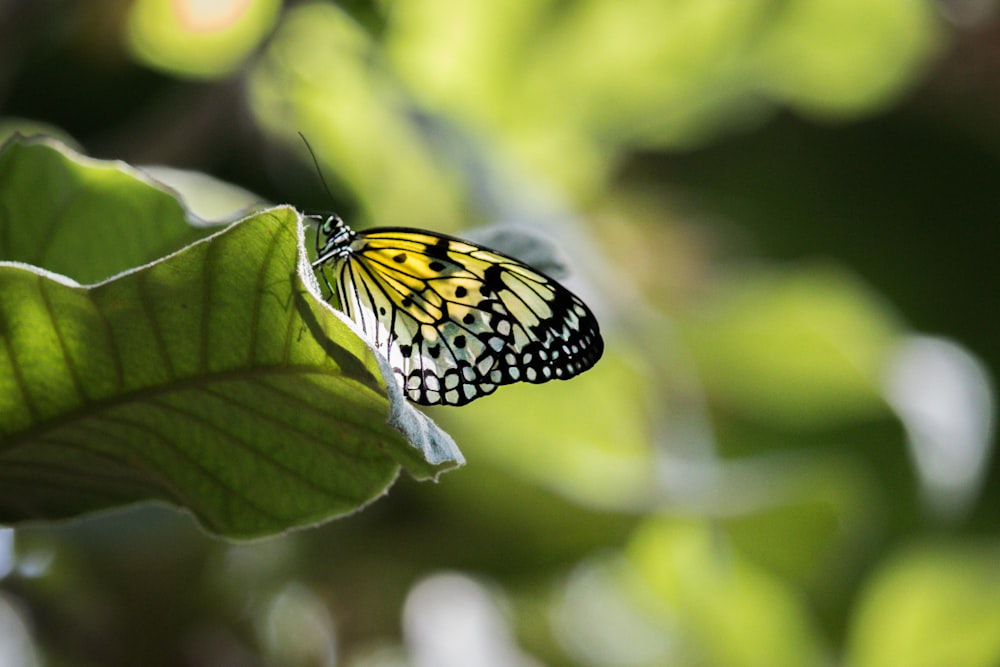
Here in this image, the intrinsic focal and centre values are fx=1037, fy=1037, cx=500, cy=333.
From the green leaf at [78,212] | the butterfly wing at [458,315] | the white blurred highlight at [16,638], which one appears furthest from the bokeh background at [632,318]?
the green leaf at [78,212]

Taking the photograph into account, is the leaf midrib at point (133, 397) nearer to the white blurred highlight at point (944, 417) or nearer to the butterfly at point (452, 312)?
the butterfly at point (452, 312)

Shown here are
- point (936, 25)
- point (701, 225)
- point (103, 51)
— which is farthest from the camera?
point (701, 225)

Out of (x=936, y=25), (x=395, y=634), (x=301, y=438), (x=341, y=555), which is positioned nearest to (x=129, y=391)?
(x=301, y=438)

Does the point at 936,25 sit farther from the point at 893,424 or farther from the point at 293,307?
the point at 293,307

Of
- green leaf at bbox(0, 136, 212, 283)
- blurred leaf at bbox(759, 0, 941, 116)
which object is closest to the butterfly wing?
green leaf at bbox(0, 136, 212, 283)

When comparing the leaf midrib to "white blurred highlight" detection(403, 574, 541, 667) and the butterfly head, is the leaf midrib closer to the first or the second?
the butterfly head
